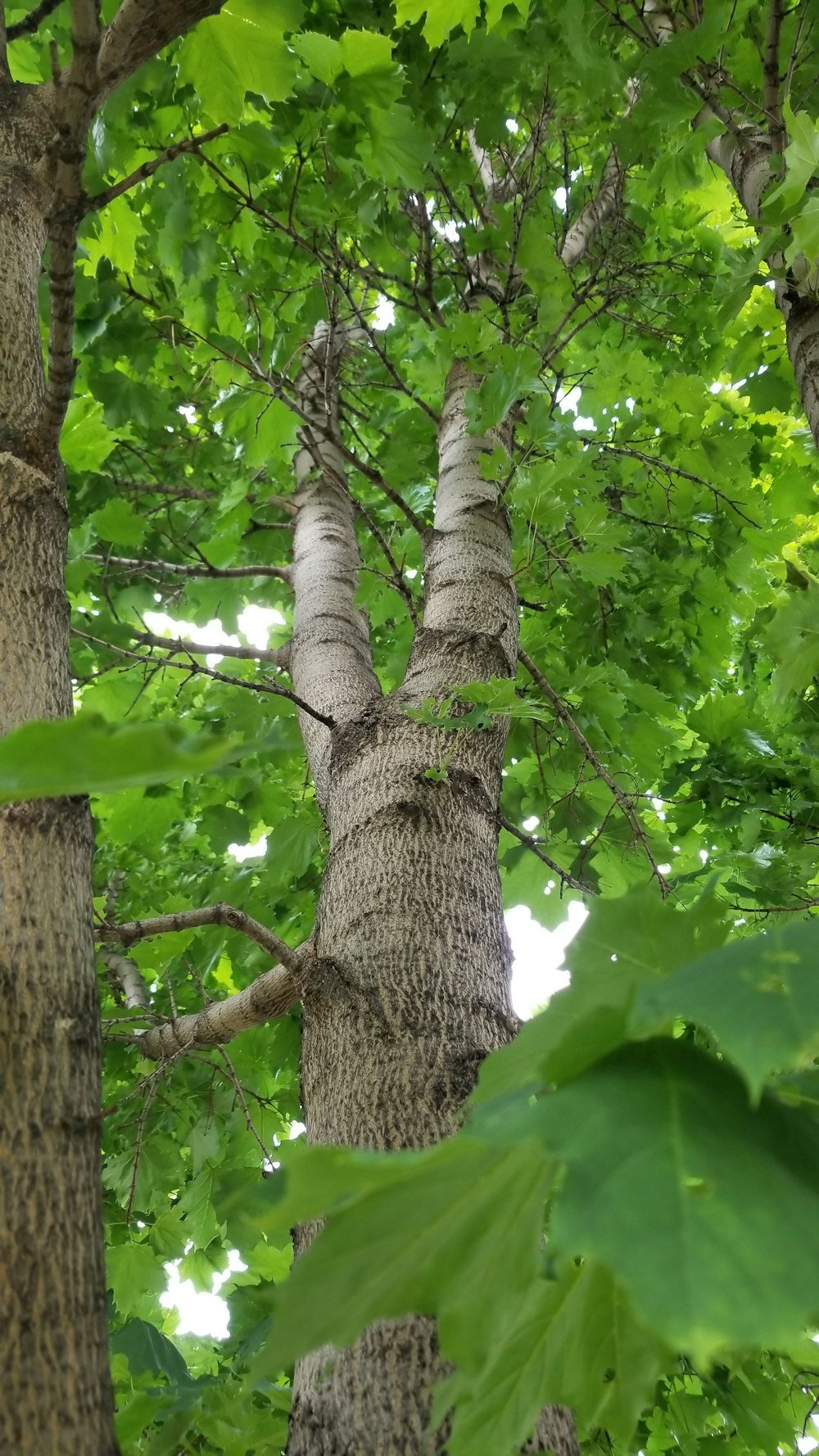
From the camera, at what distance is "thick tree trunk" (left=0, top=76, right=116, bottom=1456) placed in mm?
547

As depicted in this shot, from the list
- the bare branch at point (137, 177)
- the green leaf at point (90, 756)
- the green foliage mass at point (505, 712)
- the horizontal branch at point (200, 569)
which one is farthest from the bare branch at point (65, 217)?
the horizontal branch at point (200, 569)

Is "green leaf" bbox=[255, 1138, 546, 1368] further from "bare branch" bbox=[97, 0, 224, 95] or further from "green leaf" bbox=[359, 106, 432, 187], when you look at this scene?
"green leaf" bbox=[359, 106, 432, 187]

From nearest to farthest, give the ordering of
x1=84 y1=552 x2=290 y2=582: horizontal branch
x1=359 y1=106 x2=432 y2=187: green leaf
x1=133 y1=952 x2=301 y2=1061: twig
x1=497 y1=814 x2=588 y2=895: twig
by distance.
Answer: x1=133 y1=952 x2=301 y2=1061: twig
x1=497 y1=814 x2=588 y2=895: twig
x1=359 y1=106 x2=432 y2=187: green leaf
x1=84 y1=552 x2=290 y2=582: horizontal branch

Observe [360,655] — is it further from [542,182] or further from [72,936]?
[72,936]

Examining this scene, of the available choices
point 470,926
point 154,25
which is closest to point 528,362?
point 154,25

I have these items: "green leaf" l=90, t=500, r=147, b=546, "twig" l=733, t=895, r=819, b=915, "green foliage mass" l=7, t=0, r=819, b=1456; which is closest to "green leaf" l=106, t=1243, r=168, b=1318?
"green foliage mass" l=7, t=0, r=819, b=1456

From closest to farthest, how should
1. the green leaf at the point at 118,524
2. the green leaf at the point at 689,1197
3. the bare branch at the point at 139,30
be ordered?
the green leaf at the point at 689,1197 < the bare branch at the point at 139,30 < the green leaf at the point at 118,524

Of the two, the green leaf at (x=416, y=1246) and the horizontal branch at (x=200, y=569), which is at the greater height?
the horizontal branch at (x=200, y=569)

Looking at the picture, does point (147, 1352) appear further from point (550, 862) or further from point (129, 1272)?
point (550, 862)

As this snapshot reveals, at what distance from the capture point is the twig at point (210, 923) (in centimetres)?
134

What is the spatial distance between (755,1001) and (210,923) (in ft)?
3.51

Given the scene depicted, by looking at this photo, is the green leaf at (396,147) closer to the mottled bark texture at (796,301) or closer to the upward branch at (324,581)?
the upward branch at (324,581)

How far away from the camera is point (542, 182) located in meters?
2.82

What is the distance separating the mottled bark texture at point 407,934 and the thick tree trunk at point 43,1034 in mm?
194
